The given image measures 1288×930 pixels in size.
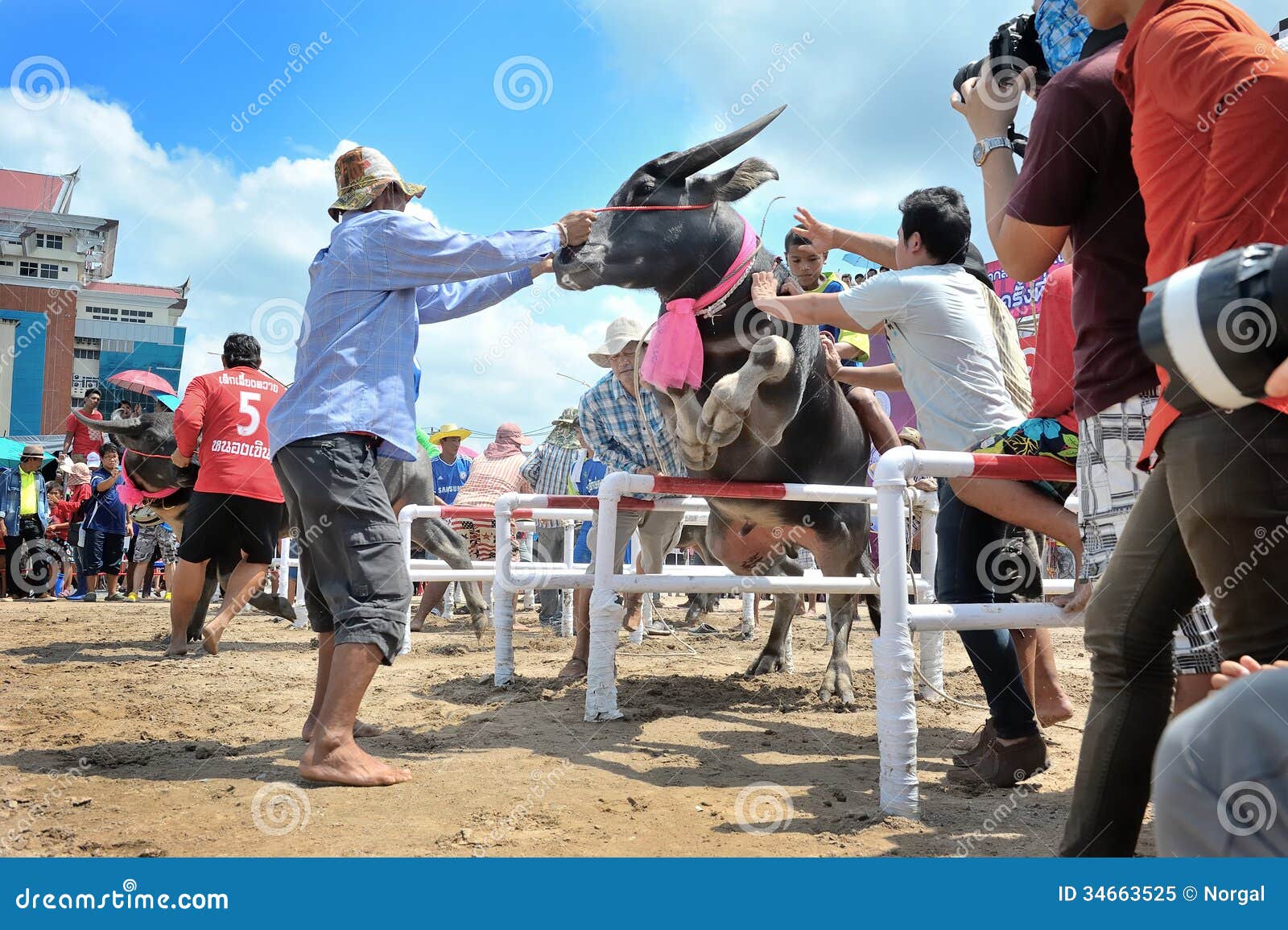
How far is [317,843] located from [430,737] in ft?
5.04

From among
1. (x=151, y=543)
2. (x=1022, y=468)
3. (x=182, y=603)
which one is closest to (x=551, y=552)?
(x=182, y=603)

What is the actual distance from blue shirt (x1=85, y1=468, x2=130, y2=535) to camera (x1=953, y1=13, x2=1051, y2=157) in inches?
454

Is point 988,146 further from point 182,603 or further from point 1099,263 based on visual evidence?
point 182,603

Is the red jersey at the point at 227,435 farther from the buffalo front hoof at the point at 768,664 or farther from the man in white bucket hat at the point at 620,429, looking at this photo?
the buffalo front hoof at the point at 768,664

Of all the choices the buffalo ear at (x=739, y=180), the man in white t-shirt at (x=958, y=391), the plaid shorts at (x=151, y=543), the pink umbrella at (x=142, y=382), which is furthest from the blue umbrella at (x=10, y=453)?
the man in white t-shirt at (x=958, y=391)

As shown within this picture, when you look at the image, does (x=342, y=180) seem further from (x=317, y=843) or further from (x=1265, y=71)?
(x=1265, y=71)

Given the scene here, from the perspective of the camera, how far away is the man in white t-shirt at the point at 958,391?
3.12 m

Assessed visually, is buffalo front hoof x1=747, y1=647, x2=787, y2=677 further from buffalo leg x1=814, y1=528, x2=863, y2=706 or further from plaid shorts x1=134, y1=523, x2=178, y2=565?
plaid shorts x1=134, y1=523, x2=178, y2=565

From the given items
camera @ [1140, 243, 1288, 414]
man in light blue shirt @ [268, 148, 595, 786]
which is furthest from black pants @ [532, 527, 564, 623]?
camera @ [1140, 243, 1288, 414]

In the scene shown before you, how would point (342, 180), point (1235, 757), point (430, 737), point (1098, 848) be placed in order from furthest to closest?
point (430, 737) < point (342, 180) < point (1098, 848) < point (1235, 757)

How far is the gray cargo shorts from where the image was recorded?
3.16 m

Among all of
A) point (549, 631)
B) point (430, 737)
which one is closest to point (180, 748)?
point (430, 737)

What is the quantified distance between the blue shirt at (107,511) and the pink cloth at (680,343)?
9655mm

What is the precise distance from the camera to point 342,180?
364 centimetres
